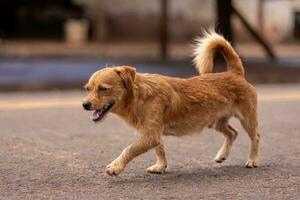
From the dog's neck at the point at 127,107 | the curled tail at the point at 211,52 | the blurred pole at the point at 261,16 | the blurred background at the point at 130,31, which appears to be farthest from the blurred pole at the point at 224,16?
the dog's neck at the point at 127,107

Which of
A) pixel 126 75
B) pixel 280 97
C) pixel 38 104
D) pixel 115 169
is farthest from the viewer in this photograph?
pixel 280 97

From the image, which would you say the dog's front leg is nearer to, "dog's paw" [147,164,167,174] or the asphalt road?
the asphalt road

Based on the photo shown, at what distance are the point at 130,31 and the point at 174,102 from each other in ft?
80.2

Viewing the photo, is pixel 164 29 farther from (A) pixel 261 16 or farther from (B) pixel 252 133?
(B) pixel 252 133

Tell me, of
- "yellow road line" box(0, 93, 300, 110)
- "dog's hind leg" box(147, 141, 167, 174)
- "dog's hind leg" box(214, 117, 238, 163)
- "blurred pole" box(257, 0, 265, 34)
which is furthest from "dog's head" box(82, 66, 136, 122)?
"blurred pole" box(257, 0, 265, 34)

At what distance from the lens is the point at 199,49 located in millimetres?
7348

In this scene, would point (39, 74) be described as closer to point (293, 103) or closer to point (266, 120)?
point (293, 103)

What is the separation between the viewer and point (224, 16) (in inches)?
744

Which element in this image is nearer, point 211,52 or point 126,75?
point 126,75

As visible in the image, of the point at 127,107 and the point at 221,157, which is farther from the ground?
the point at 127,107

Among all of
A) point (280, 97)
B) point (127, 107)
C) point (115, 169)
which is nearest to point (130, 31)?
point (280, 97)

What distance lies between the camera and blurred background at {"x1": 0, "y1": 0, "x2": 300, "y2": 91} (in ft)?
69.5

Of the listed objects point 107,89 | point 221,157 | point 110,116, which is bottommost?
Answer: point 110,116

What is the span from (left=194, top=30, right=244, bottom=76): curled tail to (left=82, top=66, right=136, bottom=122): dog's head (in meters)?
1.16
